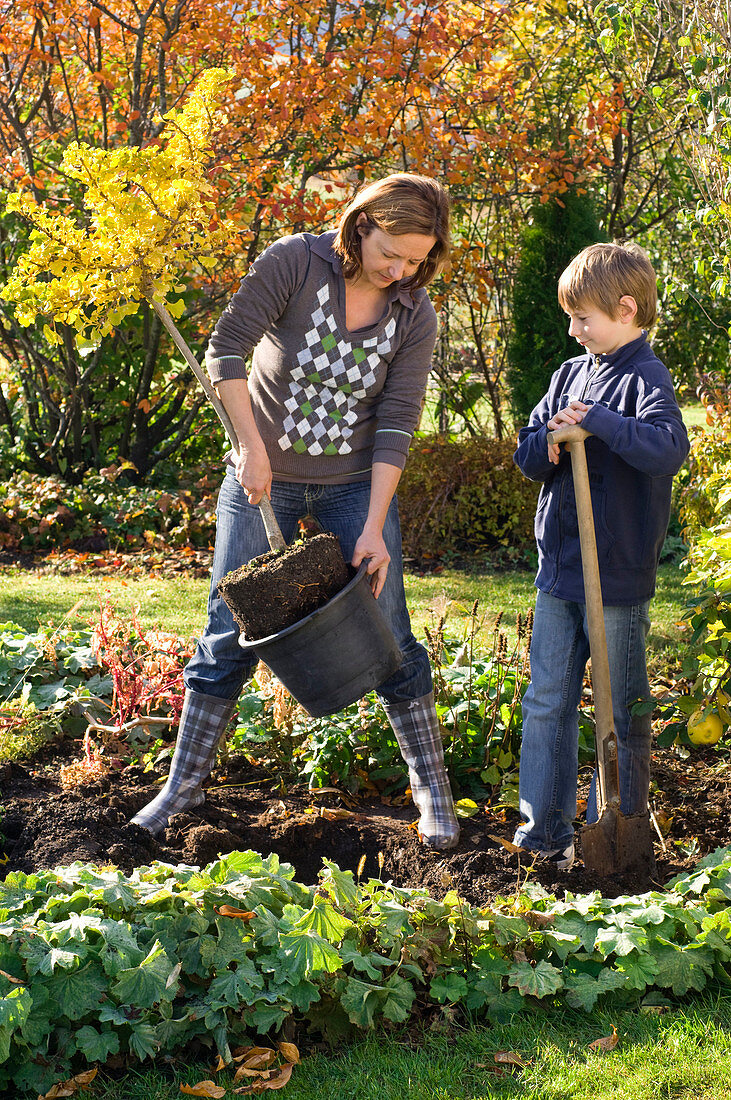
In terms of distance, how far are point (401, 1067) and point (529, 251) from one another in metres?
6.55

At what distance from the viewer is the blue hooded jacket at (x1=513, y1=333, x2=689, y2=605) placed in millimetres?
2682

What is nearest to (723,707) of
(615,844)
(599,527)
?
(615,844)

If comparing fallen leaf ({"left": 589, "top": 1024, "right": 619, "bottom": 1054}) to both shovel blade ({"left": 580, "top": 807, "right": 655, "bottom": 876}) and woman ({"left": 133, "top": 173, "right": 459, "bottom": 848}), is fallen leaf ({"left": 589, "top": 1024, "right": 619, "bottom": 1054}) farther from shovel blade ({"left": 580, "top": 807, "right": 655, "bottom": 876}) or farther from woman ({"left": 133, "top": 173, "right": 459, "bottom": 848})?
woman ({"left": 133, "top": 173, "right": 459, "bottom": 848})

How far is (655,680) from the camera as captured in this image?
14.0ft

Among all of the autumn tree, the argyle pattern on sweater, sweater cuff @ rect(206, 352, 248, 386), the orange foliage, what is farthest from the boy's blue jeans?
the orange foliage

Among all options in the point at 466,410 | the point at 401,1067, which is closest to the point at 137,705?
the point at 401,1067

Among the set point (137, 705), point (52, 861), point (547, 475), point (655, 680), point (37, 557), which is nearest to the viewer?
point (52, 861)

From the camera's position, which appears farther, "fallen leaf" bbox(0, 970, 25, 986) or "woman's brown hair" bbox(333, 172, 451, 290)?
"woman's brown hair" bbox(333, 172, 451, 290)

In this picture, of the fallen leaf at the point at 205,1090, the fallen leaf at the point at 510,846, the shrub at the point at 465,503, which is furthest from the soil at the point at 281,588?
the shrub at the point at 465,503

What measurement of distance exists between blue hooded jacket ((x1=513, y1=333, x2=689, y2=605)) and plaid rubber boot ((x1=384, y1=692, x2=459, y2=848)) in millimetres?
530

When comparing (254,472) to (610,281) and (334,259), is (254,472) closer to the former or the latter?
(334,259)

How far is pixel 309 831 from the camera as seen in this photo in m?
3.04

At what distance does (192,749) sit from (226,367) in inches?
43.8

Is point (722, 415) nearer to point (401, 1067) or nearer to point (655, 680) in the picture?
point (655, 680)
